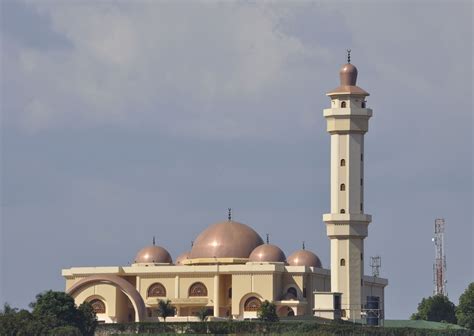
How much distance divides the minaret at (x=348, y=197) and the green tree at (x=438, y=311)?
2320 cm

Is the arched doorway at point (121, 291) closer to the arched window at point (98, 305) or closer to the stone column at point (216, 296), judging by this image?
the arched window at point (98, 305)

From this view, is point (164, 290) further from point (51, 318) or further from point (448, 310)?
point (448, 310)

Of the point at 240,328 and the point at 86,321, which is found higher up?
the point at 86,321

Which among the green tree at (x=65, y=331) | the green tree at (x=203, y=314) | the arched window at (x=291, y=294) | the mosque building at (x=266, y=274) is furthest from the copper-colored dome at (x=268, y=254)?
the green tree at (x=65, y=331)

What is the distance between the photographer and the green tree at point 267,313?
119 m

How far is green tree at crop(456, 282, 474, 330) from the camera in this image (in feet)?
462

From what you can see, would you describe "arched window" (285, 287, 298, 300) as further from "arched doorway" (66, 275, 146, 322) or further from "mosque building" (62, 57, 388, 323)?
"arched doorway" (66, 275, 146, 322)

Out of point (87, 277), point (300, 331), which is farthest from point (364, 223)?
point (87, 277)

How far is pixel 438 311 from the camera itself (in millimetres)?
146000

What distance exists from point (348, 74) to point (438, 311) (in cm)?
2908

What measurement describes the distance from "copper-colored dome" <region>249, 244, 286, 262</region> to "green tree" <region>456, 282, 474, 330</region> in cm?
2038

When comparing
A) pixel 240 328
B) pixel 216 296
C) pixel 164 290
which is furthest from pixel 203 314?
pixel 240 328

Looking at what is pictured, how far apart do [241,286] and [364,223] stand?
389 inches

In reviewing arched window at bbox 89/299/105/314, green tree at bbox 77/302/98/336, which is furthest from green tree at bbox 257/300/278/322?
arched window at bbox 89/299/105/314
